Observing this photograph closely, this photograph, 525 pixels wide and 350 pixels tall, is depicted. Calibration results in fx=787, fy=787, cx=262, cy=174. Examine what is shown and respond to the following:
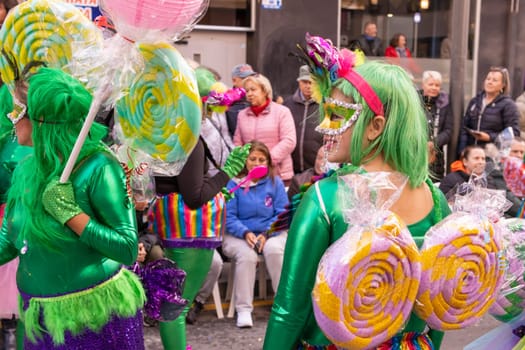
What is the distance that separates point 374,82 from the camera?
2.23 m

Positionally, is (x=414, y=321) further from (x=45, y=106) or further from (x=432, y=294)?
(x=45, y=106)

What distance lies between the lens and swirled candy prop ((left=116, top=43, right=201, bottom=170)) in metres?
2.64

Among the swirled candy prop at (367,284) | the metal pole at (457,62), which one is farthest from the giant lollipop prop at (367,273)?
the metal pole at (457,62)

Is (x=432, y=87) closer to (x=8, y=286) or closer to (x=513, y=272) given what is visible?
(x=8, y=286)

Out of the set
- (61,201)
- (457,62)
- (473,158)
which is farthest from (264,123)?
(61,201)

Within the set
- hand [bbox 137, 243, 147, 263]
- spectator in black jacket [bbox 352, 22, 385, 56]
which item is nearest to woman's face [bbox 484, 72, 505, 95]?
spectator in black jacket [bbox 352, 22, 385, 56]

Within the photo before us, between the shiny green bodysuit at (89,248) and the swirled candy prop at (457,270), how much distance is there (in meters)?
1.01

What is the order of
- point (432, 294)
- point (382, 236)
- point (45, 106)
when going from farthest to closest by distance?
point (45, 106) < point (432, 294) < point (382, 236)

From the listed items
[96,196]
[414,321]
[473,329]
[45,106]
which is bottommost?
[473,329]

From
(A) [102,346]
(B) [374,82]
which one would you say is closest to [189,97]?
(B) [374,82]

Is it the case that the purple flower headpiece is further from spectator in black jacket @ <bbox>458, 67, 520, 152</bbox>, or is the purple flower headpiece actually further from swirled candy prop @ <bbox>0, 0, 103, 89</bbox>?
spectator in black jacket @ <bbox>458, 67, 520, 152</bbox>

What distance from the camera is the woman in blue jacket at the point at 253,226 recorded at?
5879mm

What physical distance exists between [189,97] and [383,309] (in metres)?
1.04

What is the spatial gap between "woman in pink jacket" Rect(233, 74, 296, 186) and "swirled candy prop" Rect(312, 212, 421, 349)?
4.61 metres
